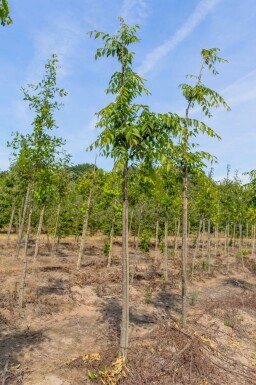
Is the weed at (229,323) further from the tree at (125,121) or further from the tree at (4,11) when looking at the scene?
the tree at (4,11)

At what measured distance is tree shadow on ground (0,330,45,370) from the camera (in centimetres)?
786

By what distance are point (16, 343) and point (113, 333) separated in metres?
2.86

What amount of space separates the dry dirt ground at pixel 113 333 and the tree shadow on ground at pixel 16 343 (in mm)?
27

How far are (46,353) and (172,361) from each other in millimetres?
3342

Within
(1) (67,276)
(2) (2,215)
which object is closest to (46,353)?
(1) (67,276)

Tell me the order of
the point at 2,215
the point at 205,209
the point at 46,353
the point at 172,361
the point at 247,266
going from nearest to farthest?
1. the point at 172,361
2. the point at 46,353
3. the point at 205,209
4. the point at 247,266
5. the point at 2,215

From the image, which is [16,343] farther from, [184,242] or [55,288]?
[55,288]

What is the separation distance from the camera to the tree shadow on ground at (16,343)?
25.8 ft

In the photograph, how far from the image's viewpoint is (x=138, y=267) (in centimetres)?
2273

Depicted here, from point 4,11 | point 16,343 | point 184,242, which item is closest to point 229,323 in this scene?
point 184,242

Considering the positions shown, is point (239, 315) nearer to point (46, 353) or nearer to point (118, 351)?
point (118, 351)

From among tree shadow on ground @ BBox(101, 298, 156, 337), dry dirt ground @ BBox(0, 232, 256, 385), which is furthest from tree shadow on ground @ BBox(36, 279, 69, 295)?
tree shadow on ground @ BBox(101, 298, 156, 337)

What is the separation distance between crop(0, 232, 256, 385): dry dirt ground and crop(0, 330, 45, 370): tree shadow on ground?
0.03 m

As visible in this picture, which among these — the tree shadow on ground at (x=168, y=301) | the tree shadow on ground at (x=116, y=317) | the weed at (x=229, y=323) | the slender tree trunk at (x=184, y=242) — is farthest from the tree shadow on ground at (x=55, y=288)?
the weed at (x=229, y=323)
